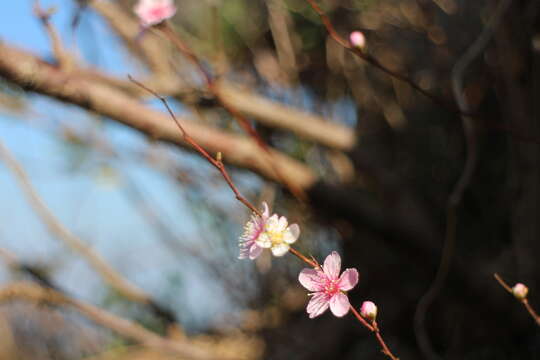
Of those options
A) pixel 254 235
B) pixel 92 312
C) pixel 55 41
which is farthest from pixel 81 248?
pixel 254 235

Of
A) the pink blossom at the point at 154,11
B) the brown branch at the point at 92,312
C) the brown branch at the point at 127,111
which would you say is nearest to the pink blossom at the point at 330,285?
the pink blossom at the point at 154,11

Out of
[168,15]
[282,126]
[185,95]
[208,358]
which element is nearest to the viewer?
[168,15]

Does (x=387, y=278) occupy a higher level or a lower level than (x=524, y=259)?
higher

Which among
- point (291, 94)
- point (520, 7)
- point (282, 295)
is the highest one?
point (291, 94)

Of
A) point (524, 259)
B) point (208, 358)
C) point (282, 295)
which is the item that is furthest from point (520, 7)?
point (282, 295)

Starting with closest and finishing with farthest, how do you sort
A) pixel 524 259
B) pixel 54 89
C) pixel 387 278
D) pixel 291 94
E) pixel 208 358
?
pixel 54 89 < pixel 524 259 < pixel 208 358 < pixel 387 278 < pixel 291 94

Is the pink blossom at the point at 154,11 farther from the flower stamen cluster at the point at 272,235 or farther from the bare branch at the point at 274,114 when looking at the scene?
the flower stamen cluster at the point at 272,235

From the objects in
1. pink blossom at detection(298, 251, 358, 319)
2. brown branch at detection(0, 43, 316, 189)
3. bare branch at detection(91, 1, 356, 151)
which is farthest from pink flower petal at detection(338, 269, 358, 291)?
bare branch at detection(91, 1, 356, 151)

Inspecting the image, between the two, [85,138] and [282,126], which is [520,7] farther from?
[85,138]
